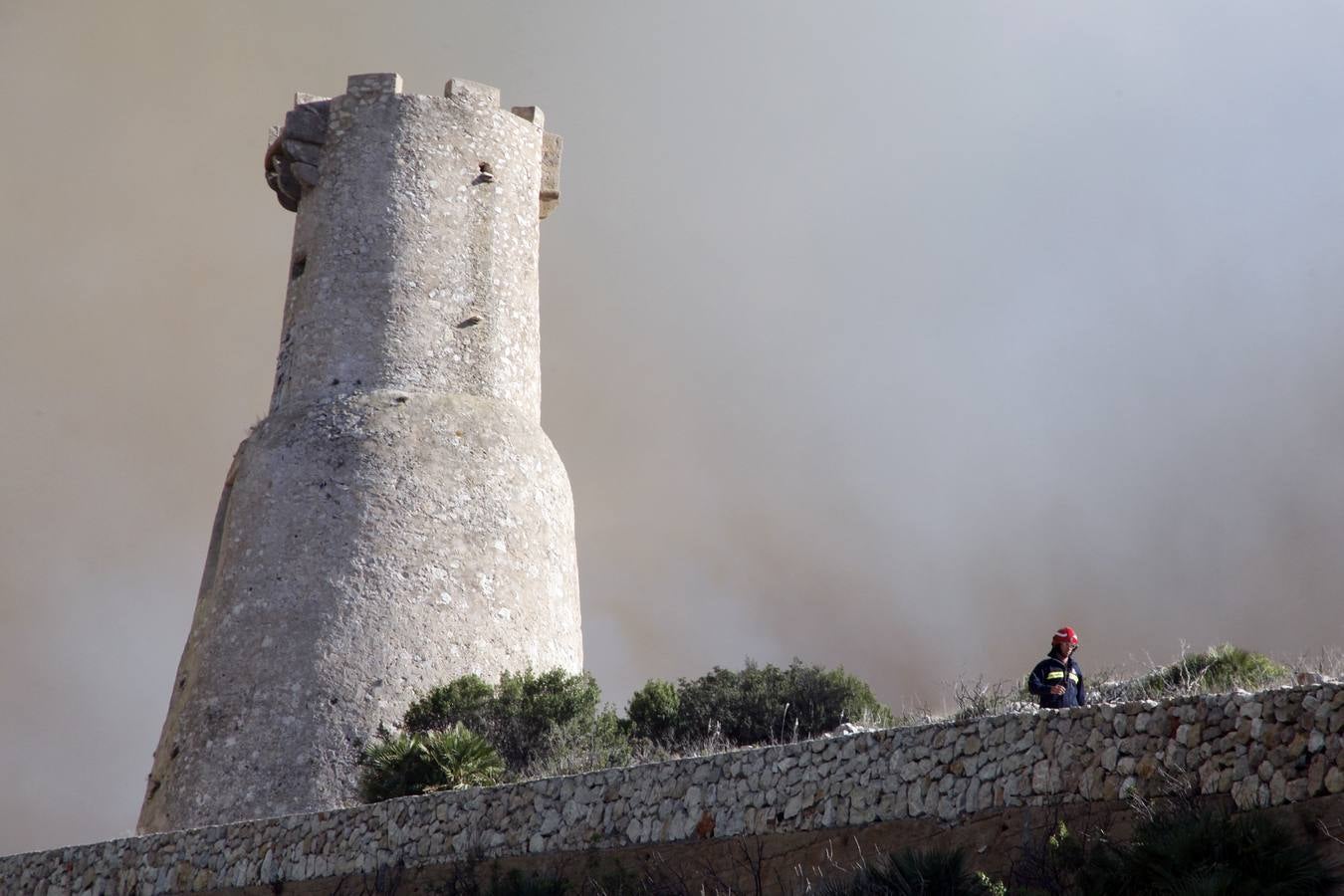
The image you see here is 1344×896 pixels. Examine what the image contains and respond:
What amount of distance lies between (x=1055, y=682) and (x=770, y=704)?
7.76 meters

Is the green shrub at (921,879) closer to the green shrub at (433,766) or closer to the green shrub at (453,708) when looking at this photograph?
the green shrub at (433,766)

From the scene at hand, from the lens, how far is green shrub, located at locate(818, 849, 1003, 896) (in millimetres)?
9234

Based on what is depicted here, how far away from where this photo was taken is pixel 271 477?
798 inches

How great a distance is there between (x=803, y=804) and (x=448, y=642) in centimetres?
889

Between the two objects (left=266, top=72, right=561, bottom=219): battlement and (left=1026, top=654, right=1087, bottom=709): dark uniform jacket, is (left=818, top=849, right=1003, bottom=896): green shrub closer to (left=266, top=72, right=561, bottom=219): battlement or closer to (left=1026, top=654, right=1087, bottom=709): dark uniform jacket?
(left=1026, top=654, right=1087, bottom=709): dark uniform jacket

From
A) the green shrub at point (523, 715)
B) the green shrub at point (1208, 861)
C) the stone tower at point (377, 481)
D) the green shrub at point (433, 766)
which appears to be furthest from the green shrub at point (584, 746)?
the green shrub at point (1208, 861)

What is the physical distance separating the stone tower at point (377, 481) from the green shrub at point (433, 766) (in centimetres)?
168

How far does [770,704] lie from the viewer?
1898 centimetres

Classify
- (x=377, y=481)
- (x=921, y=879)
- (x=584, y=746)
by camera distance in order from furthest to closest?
(x=377, y=481) < (x=584, y=746) < (x=921, y=879)

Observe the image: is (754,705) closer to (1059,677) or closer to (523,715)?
(523,715)

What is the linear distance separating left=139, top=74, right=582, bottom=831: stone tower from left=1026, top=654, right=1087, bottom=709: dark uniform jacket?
30.0 ft

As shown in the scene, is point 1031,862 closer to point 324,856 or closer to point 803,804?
point 803,804

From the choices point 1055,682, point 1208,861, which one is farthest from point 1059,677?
point 1208,861

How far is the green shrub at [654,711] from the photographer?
19125 millimetres
